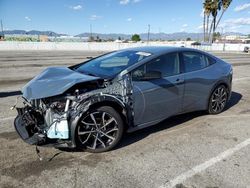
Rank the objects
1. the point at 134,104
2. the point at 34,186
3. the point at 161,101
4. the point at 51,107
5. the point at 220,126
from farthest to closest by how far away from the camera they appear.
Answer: the point at 220,126 → the point at 161,101 → the point at 134,104 → the point at 51,107 → the point at 34,186

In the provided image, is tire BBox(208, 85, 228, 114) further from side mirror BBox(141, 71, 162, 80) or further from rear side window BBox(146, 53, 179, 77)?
side mirror BBox(141, 71, 162, 80)

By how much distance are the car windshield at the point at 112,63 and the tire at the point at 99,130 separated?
652 mm

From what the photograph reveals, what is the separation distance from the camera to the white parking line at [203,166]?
11.1 ft

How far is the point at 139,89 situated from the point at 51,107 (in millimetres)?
1364

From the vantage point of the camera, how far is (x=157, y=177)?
3.48 metres

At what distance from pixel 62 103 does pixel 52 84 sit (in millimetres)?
359

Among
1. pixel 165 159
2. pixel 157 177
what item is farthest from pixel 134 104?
pixel 157 177

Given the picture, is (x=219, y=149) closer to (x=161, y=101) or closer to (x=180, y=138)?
(x=180, y=138)

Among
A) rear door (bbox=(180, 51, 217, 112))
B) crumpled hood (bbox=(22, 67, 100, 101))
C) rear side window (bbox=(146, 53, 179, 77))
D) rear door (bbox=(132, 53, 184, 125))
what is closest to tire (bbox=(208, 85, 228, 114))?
rear door (bbox=(180, 51, 217, 112))

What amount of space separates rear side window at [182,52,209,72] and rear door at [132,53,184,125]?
234mm

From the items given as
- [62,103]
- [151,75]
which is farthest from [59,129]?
[151,75]

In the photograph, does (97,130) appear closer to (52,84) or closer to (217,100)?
(52,84)

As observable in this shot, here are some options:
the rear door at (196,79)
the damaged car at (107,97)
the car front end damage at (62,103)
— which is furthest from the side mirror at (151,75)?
the rear door at (196,79)

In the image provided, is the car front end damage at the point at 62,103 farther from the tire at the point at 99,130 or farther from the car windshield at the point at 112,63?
the car windshield at the point at 112,63
